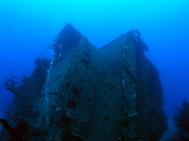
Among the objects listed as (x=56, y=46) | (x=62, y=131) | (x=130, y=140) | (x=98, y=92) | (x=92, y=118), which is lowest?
(x=130, y=140)

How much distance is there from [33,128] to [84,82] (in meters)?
1.71

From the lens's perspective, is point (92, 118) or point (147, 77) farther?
point (147, 77)

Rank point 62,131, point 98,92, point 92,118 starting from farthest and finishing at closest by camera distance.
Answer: point 98,92
point 92,118
point 62,131

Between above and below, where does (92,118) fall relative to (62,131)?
above

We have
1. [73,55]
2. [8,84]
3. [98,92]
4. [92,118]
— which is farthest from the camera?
[8,84]

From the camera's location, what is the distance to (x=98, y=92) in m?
6.26

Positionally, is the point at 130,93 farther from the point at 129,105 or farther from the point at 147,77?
the point at 147,77

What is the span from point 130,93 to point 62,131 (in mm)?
1814

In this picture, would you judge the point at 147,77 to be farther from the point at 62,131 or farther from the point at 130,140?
the point at 62,131

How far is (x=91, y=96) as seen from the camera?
6027 millimetres

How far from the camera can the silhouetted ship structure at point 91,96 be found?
5.12m

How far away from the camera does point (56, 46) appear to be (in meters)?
7.89

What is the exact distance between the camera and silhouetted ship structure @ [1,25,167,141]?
5.12 m

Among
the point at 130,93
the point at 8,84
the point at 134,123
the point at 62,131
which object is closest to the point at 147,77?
the point at 130,93
